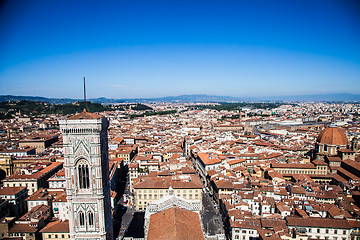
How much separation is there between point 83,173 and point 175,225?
8.79 m

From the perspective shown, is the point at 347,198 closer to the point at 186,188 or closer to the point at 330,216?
the point at 330,216

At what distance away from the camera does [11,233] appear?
3259cm

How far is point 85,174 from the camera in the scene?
68.2 ft

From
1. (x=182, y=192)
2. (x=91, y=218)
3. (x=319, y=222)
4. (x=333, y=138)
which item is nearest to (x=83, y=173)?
(x=91, y=218)

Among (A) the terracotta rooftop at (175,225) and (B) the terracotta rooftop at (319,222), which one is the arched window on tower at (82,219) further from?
(B) the terracotta rooftop at (319,222)

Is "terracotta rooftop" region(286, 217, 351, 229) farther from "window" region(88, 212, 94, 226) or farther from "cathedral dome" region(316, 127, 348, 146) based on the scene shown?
"cathedral dome" region(316, 127, 348, 146)

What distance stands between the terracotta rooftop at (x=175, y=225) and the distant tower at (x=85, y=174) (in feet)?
14.6

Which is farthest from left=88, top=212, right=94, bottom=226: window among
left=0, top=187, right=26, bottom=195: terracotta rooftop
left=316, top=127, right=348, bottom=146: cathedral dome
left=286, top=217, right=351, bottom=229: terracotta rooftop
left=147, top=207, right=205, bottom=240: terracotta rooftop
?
left=316, top=127, right=348, bottom=146: cathedral dome

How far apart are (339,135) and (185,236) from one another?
6225 centimetres

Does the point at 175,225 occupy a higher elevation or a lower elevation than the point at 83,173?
lower

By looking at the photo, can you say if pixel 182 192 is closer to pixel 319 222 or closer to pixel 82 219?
pixel 319 222

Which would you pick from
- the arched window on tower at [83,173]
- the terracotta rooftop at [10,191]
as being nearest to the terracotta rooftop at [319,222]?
the arched window on tower at [83,173]

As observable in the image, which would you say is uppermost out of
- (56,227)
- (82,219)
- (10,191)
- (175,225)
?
(82,219)

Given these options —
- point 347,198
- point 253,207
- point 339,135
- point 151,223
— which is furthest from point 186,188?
point 339,135
